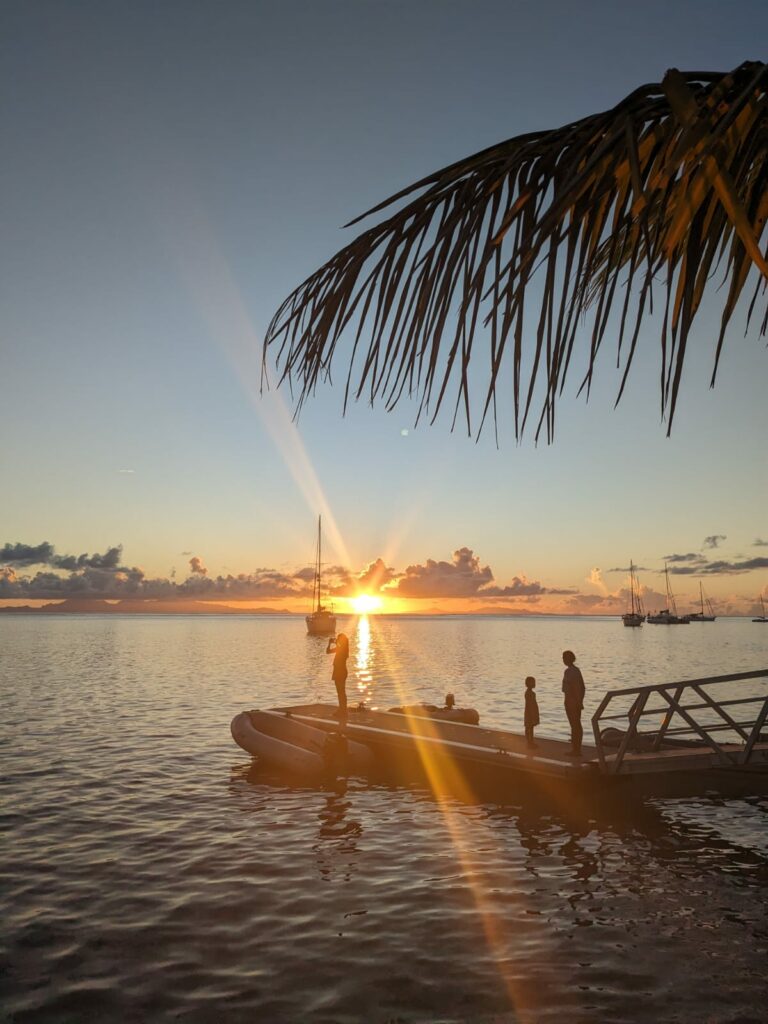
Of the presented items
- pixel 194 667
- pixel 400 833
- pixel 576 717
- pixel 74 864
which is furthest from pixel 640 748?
pixel 194 667

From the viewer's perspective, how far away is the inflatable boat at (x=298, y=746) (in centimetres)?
2002

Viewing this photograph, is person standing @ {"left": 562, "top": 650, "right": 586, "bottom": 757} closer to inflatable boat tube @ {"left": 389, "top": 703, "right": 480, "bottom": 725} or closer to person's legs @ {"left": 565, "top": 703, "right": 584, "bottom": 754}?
person's legs @ {"left": 565, "top": 703, "right": 584, "bottom": 754}

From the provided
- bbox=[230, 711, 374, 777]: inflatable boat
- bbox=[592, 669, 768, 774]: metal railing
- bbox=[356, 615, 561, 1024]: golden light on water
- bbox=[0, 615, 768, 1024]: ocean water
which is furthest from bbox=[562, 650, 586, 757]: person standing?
bbox=[230, 711, 374, 777]: inflatable boat

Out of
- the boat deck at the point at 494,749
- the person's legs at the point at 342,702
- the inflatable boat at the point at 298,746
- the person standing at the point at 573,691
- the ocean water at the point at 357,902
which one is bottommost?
the ocean water at the point at 357,902

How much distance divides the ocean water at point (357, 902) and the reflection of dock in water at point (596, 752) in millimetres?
810

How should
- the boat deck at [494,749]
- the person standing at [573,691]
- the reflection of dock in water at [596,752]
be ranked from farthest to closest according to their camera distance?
the person standing at [573,691] → the boat deck at [494,749] → the reflection of dock in water at [596,752]

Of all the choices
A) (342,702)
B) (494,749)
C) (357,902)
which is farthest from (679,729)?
(342,702)

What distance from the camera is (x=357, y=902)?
38.7 feet

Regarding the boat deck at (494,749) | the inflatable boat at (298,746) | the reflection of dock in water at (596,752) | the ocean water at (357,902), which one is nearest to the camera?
the ocean water at (357,902)

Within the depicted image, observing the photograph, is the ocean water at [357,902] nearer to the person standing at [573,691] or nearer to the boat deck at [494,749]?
the boat deck at [494,749]

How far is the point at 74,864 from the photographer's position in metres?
13.3

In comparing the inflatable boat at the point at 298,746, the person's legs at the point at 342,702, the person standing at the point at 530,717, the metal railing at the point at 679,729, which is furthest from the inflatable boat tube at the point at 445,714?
the metal railing at the point at 679,729

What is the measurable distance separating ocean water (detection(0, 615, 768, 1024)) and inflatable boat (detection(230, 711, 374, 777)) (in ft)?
1.99

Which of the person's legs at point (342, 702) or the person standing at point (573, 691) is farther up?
the person standing at point (573, 691)
